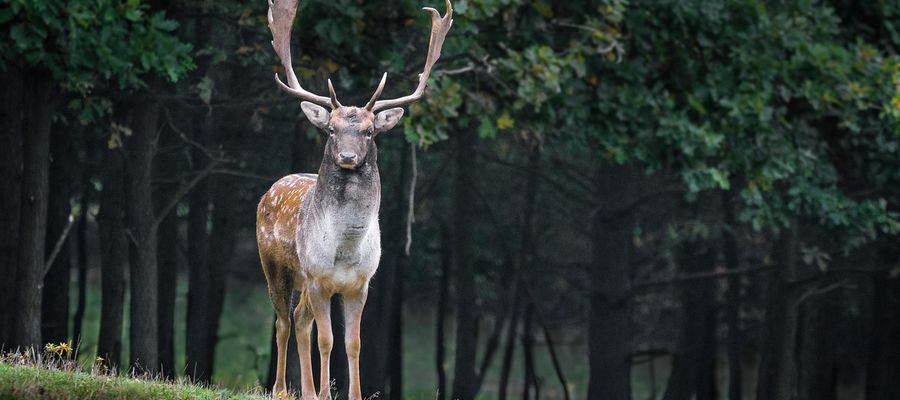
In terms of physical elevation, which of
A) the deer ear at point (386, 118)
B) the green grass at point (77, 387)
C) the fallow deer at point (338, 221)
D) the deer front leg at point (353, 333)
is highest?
the deer ear at point (386, 118)

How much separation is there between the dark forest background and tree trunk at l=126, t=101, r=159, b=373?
1.0 inches

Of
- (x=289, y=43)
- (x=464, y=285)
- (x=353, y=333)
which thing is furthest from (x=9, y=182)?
(x=464, y=285)

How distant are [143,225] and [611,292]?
7.23 meters

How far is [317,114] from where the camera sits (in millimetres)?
9734

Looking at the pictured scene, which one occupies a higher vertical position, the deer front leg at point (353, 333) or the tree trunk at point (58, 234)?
the tree trunk at point (58, 234)

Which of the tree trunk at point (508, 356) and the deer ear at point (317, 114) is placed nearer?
the deer ear at point (317, 114)

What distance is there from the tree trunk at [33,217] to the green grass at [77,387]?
3.83 metres

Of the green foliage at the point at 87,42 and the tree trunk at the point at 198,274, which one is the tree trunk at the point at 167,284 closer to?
the tree trunk at the point at 198,274

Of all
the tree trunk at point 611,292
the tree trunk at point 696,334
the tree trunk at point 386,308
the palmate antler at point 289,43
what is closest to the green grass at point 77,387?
the palmate antler at point 289,43

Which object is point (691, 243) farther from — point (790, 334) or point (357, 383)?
point (357, 383)

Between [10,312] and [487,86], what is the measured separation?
5358mm

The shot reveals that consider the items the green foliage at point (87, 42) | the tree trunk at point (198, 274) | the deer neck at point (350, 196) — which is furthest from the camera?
the tree trunk at point (198, 274)

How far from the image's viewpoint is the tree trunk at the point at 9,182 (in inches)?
551

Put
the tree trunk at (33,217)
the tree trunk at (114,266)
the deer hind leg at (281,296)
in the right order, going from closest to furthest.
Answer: the deer hind leg at (281,296)
the tree trunk at (33,217)
the tree trunk at (114,266)
